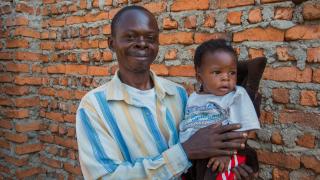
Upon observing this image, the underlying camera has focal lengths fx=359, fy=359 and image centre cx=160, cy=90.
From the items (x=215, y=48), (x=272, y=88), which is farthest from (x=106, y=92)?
(x=272, y=88)

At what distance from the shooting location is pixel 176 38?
8.30ft

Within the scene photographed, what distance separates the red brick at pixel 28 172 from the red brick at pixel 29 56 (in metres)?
1.12

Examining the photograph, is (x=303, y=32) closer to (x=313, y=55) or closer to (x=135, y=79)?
(x=313, y=55)

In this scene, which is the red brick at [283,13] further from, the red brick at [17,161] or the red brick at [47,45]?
the red brick at [17,161]

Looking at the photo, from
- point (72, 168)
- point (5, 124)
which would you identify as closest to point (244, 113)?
point (72, 168)

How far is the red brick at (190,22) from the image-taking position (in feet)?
7.93

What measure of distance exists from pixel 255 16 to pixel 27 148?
261 cm

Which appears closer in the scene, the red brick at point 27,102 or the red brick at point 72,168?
the red brick at point 72,168

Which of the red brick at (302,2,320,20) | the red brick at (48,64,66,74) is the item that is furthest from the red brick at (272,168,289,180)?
the red brick at (48,64,66,74)

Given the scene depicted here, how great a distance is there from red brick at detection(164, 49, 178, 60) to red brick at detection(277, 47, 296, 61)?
0.77 m

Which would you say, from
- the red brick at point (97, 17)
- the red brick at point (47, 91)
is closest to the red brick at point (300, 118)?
the red brick at point (97, 17)

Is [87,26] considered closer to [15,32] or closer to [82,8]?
[82,8]

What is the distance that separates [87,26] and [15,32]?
86 centimetres

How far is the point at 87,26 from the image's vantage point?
3156mm
